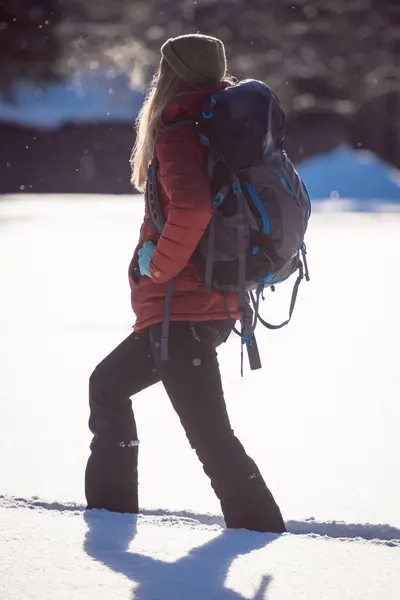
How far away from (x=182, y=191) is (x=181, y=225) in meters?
0.09

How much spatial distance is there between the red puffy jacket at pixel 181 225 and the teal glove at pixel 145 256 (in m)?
0.03

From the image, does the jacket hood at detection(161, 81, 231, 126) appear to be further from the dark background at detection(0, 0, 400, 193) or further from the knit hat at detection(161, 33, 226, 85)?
the dark background at detection(0, 0, 400, 193)

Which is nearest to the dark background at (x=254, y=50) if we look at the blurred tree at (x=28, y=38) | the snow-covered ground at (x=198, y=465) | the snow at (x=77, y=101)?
the blurred tree at (x=28, y=38)

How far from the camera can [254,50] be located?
27.4 metres

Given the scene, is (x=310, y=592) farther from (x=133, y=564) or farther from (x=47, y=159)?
(x=47, y=159)

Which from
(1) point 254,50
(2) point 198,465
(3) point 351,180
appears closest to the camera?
(2) point 198,465

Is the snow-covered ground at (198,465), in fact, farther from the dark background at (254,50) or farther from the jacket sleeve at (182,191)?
the dark background at (254,50)

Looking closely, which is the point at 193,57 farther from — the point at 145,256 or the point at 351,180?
the point at 351,180

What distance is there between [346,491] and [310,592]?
1.18 meters

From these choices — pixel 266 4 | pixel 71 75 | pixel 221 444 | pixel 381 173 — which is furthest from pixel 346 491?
pixel 71 75

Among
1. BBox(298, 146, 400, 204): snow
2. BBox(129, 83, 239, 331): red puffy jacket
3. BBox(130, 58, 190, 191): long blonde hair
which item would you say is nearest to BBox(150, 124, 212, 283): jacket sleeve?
BBox(129, 83, 239, 331): red puffy jacket

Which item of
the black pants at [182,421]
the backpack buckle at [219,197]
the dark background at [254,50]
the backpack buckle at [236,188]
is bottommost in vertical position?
the black pants at [182,421]

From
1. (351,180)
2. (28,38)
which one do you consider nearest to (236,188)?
(351,180)

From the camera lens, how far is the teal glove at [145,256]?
263cm
